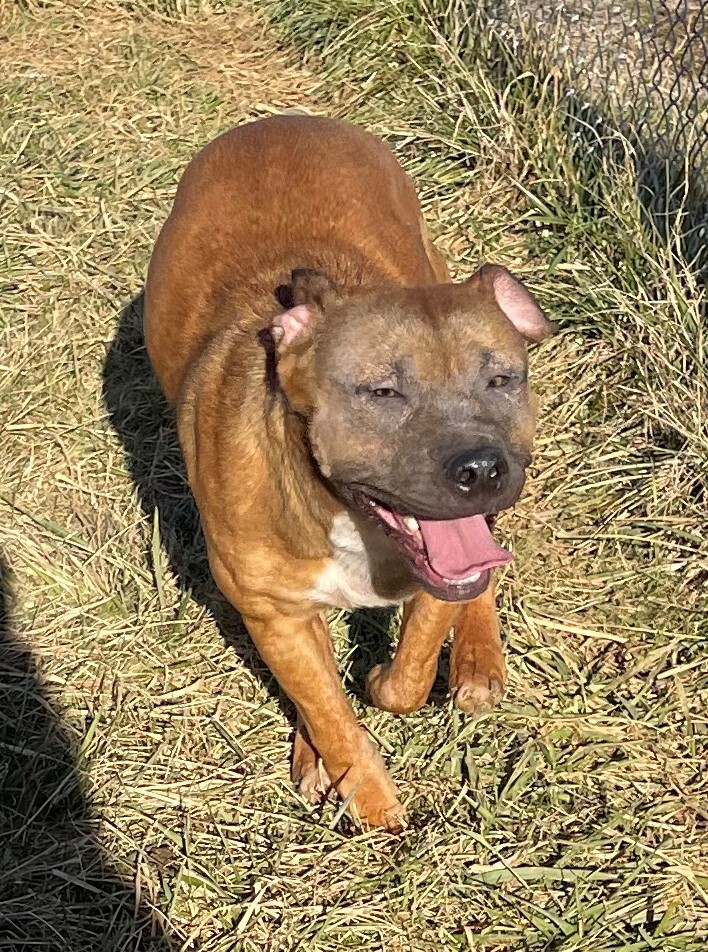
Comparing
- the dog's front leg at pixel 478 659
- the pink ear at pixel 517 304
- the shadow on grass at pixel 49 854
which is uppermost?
the pink ear at pixel 517 304

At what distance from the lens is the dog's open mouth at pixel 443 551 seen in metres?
3.43

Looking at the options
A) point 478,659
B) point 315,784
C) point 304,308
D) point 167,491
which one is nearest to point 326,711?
point 315,784

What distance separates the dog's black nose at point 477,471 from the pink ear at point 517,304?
556 mm

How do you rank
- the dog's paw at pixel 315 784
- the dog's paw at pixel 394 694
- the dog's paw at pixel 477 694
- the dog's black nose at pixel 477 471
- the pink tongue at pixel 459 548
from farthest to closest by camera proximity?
the dog's paw at pixel 477 694, the dog's paw at pixel 315 784, the dog's paw at pixel 394 694, the pink tongue at pixel 459 548, the dog's black nose at pixel 477 471

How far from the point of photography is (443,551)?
3508 millimetres

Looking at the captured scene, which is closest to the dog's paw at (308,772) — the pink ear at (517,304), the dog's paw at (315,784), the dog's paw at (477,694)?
the dog's paw at (315,784)

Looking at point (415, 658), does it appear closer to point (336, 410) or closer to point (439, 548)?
point (439, 548)

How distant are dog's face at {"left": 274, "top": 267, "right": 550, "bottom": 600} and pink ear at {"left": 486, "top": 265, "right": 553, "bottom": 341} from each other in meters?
0.07

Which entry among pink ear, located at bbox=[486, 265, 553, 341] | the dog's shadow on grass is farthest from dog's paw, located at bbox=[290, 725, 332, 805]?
pink ear, located at bbox=[486, 265, 553, 341]

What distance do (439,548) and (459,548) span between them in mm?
63

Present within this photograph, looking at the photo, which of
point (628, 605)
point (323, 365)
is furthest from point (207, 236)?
point (628, 605)

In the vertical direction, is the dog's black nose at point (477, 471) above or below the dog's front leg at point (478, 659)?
above

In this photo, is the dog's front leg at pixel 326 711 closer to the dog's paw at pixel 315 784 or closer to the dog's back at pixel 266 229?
the dog's paw at pixel 315 784

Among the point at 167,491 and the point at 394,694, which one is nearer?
the point at 394,694
